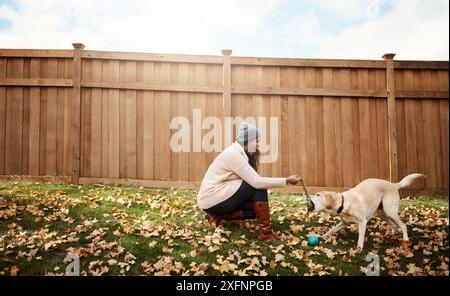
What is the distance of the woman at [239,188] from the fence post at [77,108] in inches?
125

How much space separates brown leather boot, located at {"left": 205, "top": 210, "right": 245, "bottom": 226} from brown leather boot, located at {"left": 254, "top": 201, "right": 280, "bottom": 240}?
0.80ft

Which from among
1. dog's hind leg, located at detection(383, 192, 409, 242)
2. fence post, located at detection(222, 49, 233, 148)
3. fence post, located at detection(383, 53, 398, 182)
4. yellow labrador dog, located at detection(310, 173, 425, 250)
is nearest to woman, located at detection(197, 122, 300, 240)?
yellow labrador dog, located at detection(310, 173, 425, 250)

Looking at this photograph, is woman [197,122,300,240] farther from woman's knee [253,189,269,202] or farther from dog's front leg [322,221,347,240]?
dog's front leg [322,221,347,240]

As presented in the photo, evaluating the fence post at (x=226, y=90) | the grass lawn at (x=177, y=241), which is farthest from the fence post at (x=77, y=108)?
the fence post at (x=226, y=90)

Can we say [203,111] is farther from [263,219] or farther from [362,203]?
[362,203]

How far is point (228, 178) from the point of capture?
13.6 ft

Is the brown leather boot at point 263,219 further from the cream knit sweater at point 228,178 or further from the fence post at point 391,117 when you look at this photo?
the fence post at point 391,117

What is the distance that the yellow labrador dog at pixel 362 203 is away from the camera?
3848 mm

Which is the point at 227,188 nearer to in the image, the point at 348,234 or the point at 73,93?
the point at 348,234

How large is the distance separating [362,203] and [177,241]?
1.99 metres

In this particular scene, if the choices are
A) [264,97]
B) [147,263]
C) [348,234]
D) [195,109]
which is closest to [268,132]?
[264,97]

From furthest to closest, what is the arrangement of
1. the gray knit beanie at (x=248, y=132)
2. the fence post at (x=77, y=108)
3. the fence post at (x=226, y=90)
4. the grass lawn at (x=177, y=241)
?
the fence post at (x=226, y=90) → the fence post at (x=77, y=108) → the gray knit beanie at (x=248, y=132) → the grass lawn at (x=177, y=241)
